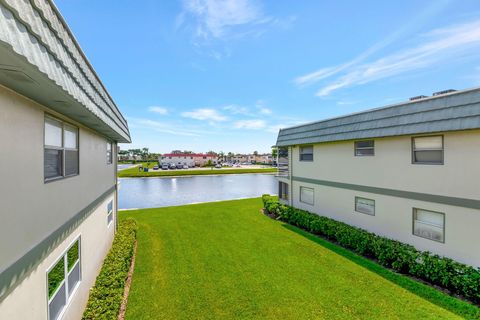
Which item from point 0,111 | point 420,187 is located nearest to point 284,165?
point 420,187

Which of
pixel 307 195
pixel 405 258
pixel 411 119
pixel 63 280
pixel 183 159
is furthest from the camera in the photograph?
pixel 183 159

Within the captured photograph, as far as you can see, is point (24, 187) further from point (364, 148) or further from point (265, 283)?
point (364, 148)

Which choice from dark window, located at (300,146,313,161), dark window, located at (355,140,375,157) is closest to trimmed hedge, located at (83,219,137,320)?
dark window, located at (355,140,375,157)

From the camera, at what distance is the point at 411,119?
801 centimetres

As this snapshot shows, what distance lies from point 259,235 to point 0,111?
10657mm

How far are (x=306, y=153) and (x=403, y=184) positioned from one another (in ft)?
20.3

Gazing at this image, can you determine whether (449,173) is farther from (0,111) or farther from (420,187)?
(0,111)

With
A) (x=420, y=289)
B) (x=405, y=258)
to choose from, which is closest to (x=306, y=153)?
(x=405, y=258)

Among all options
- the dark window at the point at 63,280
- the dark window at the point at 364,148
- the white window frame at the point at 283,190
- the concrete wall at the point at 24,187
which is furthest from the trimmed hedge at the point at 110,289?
the white window frame at the point at 283,190

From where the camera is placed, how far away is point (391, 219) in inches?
352

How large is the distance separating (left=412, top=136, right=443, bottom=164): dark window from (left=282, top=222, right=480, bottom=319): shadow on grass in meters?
3.97

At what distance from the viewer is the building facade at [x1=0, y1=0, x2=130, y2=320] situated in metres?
2.03

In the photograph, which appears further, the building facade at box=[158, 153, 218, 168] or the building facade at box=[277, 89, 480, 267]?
the building facade at box=[158, 153, 218, 168]

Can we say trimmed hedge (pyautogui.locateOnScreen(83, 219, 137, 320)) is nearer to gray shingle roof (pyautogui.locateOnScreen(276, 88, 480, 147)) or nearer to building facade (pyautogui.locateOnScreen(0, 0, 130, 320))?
building facade (pyautogui.locateOnScreen(0, 0, 130, 320))
